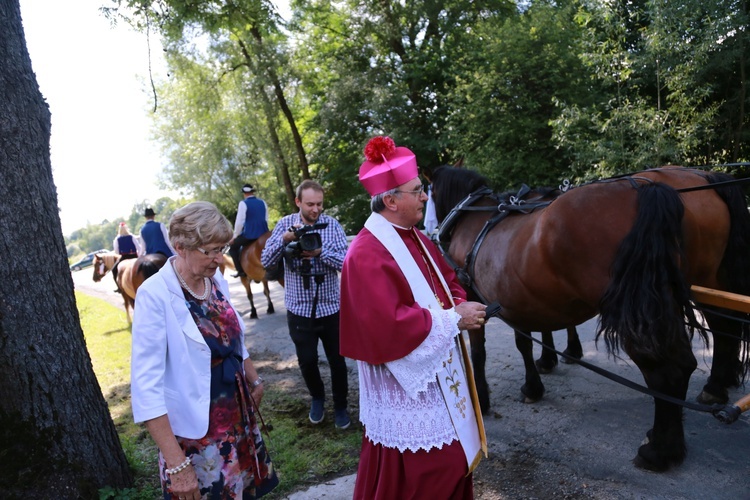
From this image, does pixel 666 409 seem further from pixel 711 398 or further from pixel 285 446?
pixel 285 446

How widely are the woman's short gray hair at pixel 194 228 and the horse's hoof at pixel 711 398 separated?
378 centimetres

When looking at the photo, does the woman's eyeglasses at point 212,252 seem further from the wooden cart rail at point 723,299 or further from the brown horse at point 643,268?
the wooden cart rail at point 723,299

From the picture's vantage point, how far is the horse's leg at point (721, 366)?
12.4 ft

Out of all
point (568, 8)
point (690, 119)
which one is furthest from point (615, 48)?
point (568, 8)

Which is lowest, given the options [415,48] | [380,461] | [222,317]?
[380,461]

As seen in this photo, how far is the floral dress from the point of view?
6.82ft

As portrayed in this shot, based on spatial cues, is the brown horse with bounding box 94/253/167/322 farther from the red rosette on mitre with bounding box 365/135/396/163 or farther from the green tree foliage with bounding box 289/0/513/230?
the green tree foliage with bounding box 289/0/513/230

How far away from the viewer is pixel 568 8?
488 inches

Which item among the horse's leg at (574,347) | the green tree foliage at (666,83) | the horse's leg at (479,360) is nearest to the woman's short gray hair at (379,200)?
the horse's leg at (479,360)

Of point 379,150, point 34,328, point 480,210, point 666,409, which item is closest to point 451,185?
point 480,210

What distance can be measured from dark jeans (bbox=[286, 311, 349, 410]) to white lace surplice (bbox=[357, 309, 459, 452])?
2022 millimetres

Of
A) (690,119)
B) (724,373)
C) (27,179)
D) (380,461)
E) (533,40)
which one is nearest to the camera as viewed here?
(380,461)

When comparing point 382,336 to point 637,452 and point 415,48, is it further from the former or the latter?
point 415,48

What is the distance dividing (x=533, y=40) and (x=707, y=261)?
32.7 feet
